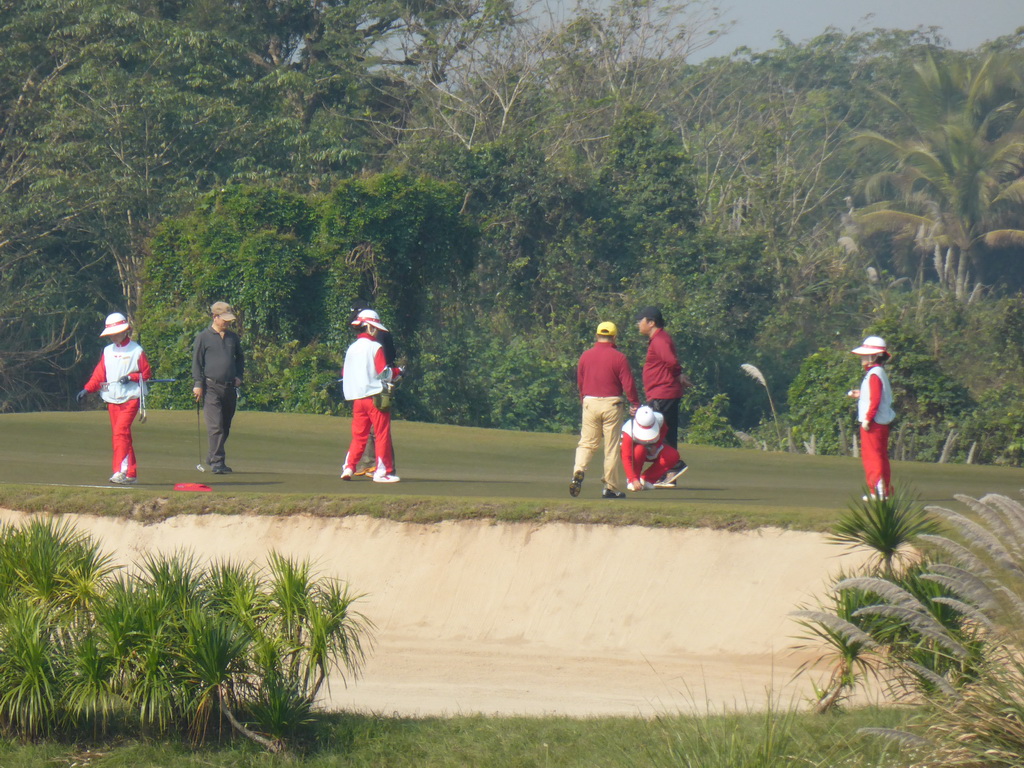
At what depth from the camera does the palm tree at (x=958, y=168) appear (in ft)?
157

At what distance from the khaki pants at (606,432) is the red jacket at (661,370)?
908 millimetres

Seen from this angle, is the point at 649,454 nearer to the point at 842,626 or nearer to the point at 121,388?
the point at 121,388

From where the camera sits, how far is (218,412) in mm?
14203

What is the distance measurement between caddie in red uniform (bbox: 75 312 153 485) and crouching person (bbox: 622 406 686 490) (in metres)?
4.95

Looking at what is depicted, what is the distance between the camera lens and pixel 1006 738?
5930mm

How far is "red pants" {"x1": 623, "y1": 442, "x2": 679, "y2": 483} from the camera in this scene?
1336cm

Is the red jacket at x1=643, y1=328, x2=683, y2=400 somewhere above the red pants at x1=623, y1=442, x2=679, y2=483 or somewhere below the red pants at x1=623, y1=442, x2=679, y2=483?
above

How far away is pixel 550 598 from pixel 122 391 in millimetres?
5026

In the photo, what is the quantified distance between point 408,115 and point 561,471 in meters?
26.6

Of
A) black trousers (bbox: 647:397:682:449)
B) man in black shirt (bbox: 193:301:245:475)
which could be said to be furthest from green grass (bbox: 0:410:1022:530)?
man in black shirt (bbox: 193:301:245:475)

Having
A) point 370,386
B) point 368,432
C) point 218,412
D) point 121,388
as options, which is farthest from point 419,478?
point 121,388

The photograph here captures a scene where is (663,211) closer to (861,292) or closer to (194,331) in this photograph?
(861,292)

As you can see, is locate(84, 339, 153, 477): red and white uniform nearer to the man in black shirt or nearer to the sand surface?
the man in black shirt

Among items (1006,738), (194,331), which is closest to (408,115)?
(194,331)
